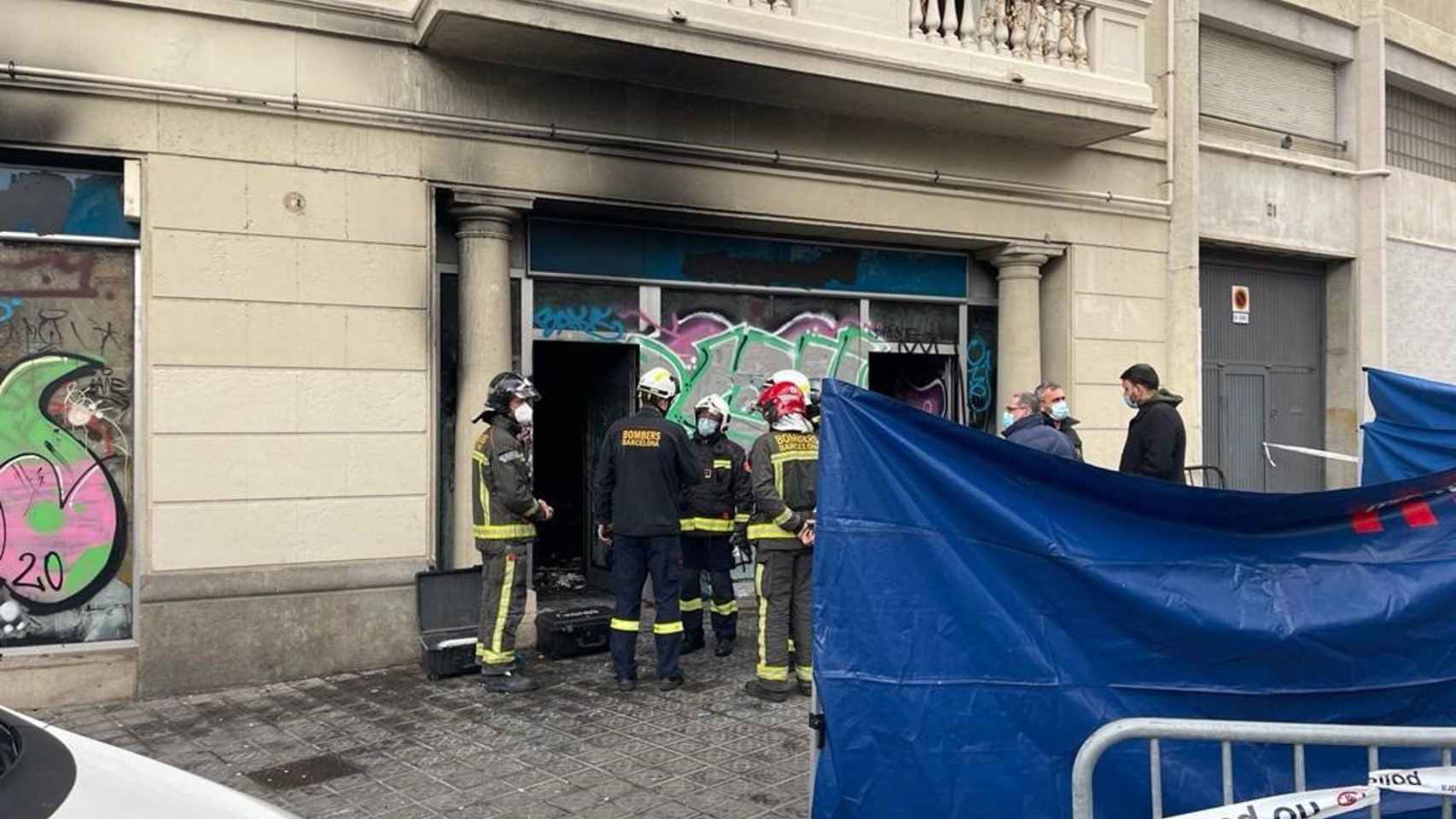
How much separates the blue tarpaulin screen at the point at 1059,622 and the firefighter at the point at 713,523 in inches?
169

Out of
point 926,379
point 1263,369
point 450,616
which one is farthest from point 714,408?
point 1263,369

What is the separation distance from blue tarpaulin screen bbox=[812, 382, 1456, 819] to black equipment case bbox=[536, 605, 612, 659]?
4435mm

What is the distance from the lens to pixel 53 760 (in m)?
2.47

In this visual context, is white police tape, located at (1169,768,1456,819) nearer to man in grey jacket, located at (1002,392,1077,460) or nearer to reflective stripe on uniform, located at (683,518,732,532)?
man in grey jacket, located at (1002,392,1077,460)

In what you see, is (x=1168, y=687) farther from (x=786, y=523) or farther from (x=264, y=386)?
(x=264, y=386)

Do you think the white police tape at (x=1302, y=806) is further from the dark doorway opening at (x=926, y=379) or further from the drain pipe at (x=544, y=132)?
the dark doorway opening at (x=926, y=379)

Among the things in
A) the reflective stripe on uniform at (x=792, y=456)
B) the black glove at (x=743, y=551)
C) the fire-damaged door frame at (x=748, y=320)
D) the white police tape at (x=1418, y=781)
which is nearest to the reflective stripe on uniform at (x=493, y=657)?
the reflective stripe on uniform at (x=792, y=456)

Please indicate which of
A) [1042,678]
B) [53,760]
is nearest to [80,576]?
[53,760]

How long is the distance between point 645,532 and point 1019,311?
5.47 m

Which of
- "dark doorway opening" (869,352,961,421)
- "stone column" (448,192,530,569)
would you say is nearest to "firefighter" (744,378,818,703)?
"stone column" (448,192,530,569)

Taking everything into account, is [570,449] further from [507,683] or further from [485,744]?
[485,744]

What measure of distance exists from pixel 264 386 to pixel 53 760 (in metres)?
5.15

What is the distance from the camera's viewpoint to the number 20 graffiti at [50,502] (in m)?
6.70

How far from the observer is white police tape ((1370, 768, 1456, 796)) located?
9.82 ft
